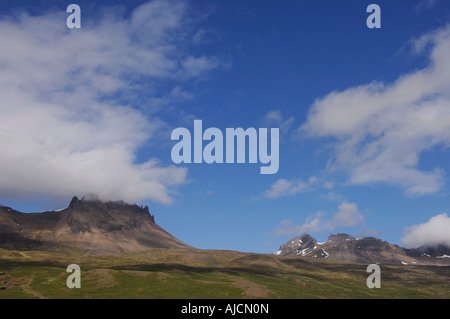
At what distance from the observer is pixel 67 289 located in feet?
651
